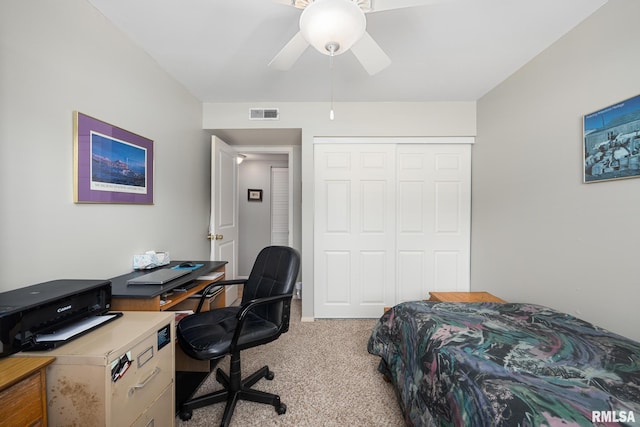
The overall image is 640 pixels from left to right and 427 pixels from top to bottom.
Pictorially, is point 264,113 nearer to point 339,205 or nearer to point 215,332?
point 339,205

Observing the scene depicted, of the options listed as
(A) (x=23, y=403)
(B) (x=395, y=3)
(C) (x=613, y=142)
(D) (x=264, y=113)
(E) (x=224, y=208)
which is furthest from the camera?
(E) (x=224, y=208)

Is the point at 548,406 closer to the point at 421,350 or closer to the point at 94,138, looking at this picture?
the point at 421,350

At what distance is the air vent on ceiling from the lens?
2.65 meters

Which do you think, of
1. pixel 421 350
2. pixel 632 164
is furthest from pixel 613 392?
pixel 632 164

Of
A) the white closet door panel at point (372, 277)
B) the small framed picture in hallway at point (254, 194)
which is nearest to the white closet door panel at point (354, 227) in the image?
the white closet door panel at point (372, 277)

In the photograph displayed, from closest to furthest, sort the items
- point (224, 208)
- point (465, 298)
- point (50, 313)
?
point (50, 313)
point (465, 298)
point (224, 208)

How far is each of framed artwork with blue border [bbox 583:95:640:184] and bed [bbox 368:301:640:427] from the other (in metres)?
0.89

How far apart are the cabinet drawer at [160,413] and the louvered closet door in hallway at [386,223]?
170 cm

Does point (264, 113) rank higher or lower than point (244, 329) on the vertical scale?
higher

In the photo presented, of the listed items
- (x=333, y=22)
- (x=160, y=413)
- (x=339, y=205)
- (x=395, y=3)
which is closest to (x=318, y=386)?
(x=160, y=413)

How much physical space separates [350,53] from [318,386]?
2.48 metres

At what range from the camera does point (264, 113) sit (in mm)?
2656

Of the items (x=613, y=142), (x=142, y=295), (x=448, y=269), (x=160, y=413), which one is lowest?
(x=160, y=413)

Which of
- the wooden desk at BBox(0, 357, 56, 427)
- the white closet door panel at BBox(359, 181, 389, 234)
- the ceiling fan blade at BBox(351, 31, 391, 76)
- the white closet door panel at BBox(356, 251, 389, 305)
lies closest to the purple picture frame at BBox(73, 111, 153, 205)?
the wooden desk at BBox(0, 357, 56, 427)
